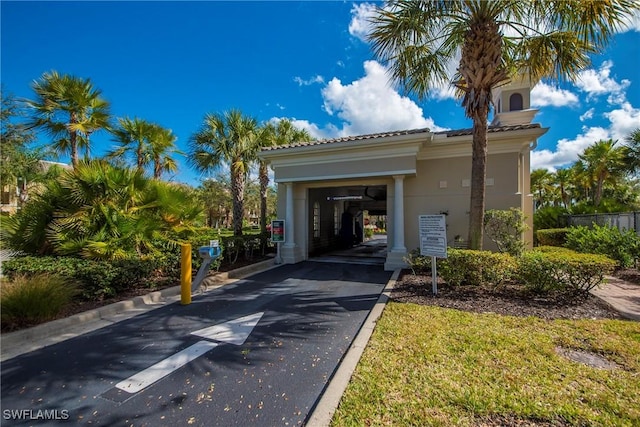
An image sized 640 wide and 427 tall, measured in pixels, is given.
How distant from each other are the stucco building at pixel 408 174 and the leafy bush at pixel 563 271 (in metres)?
3.89

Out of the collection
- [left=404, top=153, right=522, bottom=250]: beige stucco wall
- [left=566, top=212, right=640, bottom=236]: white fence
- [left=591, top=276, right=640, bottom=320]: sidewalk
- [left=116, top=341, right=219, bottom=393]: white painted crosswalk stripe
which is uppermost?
[left=404, top=153, right=522, bottom=250]: beige stucco wall

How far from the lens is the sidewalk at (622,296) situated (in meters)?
5.14

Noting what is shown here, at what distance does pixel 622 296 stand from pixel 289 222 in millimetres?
9670

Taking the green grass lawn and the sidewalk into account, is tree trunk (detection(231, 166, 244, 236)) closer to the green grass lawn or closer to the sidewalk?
the green grass lawn

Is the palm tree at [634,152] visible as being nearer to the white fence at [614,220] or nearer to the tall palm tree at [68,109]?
the white fence at [614,220]

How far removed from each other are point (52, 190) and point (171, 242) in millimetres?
2944

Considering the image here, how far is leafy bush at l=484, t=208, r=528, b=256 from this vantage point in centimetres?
766

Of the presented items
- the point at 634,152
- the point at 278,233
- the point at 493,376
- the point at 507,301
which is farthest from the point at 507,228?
the point at 634,152

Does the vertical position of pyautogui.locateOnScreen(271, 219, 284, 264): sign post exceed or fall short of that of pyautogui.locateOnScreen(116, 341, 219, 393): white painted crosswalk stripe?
it exceeds it

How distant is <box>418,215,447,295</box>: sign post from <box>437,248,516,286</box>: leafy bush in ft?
1.41

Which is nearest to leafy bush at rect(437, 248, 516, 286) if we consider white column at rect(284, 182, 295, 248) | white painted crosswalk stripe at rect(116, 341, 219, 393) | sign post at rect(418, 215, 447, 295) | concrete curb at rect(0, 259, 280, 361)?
sign post at rect(418, 215, 447, 295)

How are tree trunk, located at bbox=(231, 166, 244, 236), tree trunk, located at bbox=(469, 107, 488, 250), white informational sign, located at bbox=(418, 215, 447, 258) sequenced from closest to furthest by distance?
white informational sign, located at bbox=(418, 215, 447, 258) → tree trunk, located at bbox=(469, 107, 488, 250) → tree trunk, located at bbox=(231, 166, 244, 236)

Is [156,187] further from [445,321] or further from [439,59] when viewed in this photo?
[439,59]

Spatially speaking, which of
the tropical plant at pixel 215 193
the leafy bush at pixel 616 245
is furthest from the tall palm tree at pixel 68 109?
the tropical plant at pixel 215 193
